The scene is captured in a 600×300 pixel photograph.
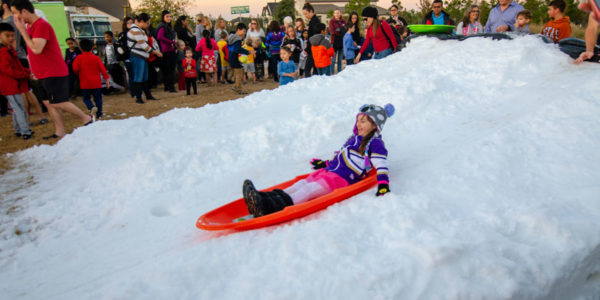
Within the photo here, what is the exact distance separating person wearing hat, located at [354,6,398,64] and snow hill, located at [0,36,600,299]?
1.71 meters

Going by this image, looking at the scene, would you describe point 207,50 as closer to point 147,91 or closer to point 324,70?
point 147,91

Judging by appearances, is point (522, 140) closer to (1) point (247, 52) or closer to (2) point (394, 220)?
(2) point (394, 220)

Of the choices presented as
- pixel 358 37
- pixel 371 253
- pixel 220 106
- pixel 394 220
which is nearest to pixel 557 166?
pixel 394 220

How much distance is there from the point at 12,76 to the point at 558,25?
30.3 ft

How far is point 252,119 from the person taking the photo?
5.51m

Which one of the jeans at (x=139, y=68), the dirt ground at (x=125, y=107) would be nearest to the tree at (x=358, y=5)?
the dirt ground at (x=125, y=107)

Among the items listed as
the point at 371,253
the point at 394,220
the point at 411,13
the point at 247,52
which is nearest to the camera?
the point at 371,253

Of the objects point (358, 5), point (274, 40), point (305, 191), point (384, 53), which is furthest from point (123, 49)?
point (358, 5)

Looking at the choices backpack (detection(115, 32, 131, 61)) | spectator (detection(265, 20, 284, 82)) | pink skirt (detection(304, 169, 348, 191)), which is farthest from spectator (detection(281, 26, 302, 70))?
pink skirt (detection(304, 169, 348, 191))

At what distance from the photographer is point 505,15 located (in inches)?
260

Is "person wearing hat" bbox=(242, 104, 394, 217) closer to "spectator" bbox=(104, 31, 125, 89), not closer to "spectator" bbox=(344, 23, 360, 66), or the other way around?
"spectator" bbox=(344, 23, 360, 66)

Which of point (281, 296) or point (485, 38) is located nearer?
point (281, 296)

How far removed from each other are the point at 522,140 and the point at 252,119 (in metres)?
3.69

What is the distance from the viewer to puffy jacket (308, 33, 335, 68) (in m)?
8.10
